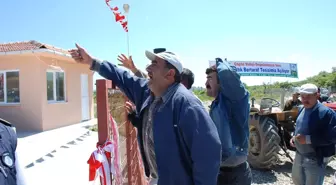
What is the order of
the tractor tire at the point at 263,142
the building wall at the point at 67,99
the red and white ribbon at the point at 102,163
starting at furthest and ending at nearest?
1. the building wall at the point at 67,99
2. the tractor tire at the point at 263,142
3. the red and white ribbon at the point at 102,163

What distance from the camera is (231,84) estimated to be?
231cm

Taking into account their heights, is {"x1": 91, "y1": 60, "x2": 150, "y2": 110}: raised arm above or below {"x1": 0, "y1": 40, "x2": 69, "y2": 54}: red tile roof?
below

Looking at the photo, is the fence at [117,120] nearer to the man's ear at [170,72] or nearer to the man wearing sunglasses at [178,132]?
the man wearing sunglasses at [178,132]

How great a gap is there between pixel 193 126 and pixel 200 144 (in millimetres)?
105

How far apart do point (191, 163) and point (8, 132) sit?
3.53 ft

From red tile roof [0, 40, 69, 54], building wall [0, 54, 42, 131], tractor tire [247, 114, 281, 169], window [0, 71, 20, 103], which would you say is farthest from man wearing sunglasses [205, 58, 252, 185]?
window [0, 71, 20, 103]

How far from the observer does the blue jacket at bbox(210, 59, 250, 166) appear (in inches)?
90.3

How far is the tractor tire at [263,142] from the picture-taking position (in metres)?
5.12

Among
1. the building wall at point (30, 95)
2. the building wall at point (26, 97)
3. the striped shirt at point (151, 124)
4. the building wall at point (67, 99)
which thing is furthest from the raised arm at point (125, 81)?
the building wall at point (26, 97)

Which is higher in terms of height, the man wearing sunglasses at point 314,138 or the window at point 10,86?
the window at point 10,86

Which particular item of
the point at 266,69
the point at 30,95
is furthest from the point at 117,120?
the point at 266,69

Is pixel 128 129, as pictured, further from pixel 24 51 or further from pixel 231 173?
pixel 24 51

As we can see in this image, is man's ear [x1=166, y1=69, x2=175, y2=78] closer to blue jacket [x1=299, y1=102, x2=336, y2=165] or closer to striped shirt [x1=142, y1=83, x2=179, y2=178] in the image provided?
striped shirt [x1=142, y1=83, x2=179, y2=178]

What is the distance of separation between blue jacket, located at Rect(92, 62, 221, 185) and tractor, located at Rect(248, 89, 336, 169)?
3.91m
